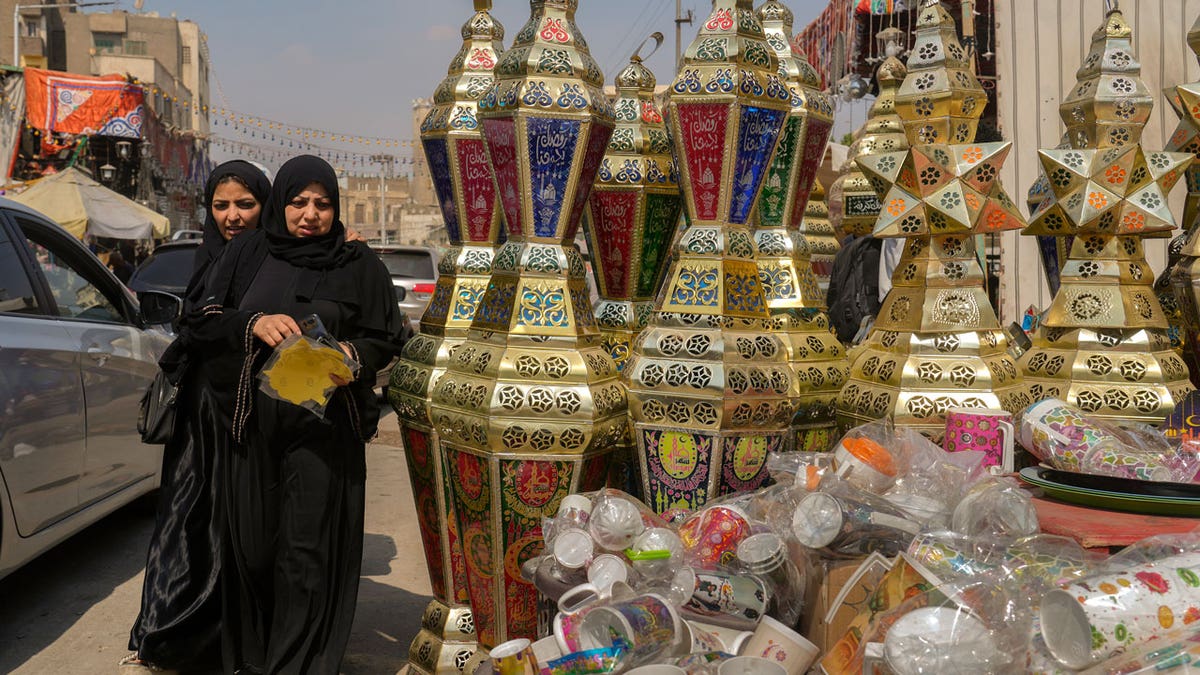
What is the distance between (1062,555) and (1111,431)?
0.68m

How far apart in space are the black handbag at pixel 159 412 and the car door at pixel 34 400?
0.53 metres

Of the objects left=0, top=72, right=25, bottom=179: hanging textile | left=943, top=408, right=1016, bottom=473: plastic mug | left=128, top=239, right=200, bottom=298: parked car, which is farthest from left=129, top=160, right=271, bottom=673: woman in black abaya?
left=0, top=72, right=25, bottom=179: hanging textile

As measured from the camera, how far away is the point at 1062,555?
146 cm

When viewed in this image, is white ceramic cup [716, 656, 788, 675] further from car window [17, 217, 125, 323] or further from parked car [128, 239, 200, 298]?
parked car [128, 239, 200, 298]

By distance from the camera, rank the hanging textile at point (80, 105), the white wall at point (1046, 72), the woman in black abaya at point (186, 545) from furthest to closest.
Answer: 1. the hanging textile at point (80, 105)
2. the white wall at point (1046, 72)
3. the woman in black abaya at point (186, 545)

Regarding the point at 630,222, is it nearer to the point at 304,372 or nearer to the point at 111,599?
the point at 304,372

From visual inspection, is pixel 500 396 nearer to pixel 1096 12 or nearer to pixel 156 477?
pixel 156 477

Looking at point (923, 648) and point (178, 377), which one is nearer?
point (923, 648)

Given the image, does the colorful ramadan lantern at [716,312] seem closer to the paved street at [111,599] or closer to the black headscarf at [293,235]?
the black headscarf at [293,235]

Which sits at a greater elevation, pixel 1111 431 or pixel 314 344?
pixel 314 344

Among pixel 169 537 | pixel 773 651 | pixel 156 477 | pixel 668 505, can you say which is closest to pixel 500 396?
pixel 668 505

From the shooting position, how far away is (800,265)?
2.67 metres

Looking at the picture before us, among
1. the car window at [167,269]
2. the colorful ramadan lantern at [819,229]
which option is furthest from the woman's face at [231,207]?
the car window at [167,269]

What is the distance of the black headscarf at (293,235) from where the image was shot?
7.97ft
